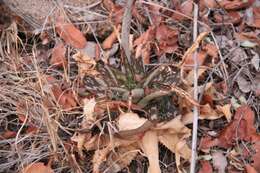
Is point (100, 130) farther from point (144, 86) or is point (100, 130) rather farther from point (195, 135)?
point (195, 135)

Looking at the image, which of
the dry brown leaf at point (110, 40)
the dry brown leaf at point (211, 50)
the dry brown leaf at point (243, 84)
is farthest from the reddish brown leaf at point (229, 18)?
the dry brown leaf at point (110, 40)

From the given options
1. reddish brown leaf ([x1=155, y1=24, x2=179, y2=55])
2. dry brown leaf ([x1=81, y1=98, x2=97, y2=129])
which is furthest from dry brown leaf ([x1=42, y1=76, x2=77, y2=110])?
reddish brown leaf ([x1=155, y1=24, x2=179, y2=55])

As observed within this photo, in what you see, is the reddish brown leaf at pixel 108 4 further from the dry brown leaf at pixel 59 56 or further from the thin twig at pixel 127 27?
the thin twig at pixel 127 27

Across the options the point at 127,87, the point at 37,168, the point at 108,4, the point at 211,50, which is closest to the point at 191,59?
the point at 211,50

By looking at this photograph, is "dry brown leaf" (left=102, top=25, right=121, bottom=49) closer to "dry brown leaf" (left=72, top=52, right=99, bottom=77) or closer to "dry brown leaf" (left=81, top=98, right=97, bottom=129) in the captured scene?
A: "dry brown leaf" (left=72, top=52, right=99, bottom=77)

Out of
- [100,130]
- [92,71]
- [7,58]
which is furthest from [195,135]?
[7,58]
